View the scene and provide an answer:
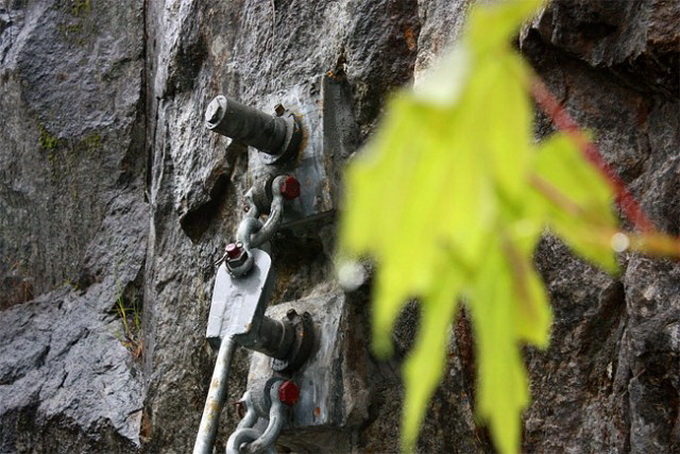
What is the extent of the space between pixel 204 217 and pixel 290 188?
44cm

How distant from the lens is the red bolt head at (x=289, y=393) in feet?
5.37

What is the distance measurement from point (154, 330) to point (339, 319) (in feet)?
2.19

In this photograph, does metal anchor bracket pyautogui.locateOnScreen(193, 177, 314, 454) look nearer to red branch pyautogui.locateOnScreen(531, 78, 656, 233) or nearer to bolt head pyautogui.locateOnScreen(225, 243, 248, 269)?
bolt head pyautogui.locateOnScreen(225, 243, 248, 269)

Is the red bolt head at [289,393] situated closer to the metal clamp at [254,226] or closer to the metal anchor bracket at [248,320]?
the metal anchor bracket at [248,320]

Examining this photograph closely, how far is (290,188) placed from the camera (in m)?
1.73

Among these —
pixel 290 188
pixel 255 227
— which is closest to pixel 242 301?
pixel 255 227

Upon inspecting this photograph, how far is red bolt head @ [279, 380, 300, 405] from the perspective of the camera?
→ 1636 mm

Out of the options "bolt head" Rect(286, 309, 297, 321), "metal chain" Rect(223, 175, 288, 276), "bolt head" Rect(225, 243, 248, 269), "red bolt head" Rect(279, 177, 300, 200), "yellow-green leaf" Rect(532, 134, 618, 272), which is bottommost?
"yellow-green leaf" Rect(532, 134, 618, 272)

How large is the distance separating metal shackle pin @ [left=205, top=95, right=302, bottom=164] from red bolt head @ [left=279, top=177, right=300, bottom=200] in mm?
60

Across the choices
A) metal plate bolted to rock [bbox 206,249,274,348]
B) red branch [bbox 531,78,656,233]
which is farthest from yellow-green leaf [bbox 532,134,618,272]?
metal plate bolted to rock [bbox 206,249,274,348]

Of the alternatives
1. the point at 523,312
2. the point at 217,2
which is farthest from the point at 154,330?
the point at 523,312

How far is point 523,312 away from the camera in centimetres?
51

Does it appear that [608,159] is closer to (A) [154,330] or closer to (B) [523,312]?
(B) [523,312]

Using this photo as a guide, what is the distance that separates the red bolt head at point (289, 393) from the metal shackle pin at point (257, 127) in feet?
1.38
